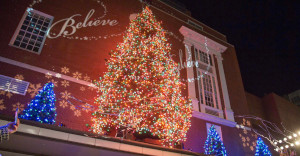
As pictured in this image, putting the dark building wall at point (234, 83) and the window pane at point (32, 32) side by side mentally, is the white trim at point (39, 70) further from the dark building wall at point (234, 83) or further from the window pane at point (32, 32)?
the dark building wall at point (234, 83)

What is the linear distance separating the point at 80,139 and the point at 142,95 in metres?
3.34

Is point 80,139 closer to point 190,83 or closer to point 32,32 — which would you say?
point 32,32

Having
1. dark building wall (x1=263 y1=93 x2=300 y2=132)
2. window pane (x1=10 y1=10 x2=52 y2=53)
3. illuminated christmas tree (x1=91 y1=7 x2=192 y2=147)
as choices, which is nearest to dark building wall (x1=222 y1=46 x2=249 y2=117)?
dark building wall (x1=263 y1=93 x2=300 y2=132)

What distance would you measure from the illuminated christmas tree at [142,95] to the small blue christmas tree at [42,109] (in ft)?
6.36

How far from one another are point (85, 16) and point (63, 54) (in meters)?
2.90

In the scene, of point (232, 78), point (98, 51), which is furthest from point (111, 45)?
point (232, 78)

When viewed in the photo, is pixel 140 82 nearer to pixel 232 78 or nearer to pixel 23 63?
pixel 23 63

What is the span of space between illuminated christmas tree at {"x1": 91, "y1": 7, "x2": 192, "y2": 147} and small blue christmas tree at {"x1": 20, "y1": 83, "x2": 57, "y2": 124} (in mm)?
1937

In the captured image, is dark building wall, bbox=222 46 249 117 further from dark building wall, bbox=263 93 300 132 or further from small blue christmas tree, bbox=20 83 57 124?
small blue christmas tree, bbox=20 83 57 124

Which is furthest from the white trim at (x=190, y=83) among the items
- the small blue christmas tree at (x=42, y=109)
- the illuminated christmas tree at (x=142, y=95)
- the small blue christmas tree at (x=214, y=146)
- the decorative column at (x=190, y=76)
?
the small blue christmas tree at (x=42, y=109)

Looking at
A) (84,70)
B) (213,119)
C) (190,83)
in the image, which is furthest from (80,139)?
(213,119)

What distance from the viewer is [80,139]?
Answer: 689 centimetres

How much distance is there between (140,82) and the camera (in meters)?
9.47

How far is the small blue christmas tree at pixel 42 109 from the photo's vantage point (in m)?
7.28
